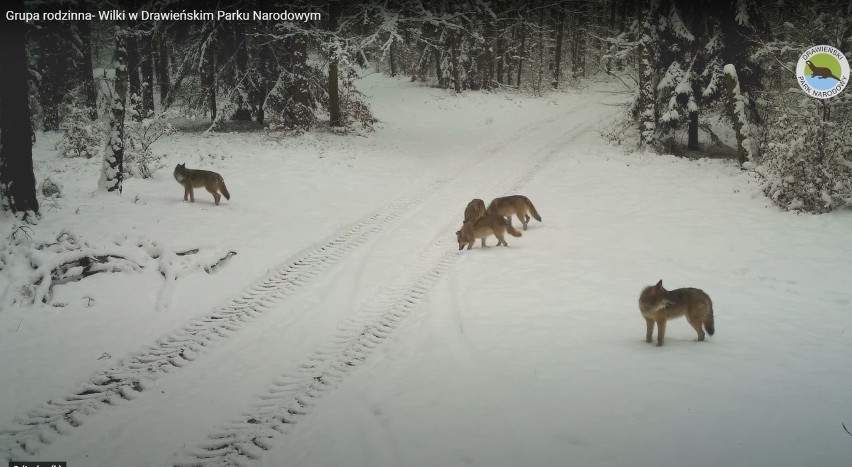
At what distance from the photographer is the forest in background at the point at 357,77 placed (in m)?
12.8

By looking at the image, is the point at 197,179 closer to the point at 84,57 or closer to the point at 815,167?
the point at 815,167


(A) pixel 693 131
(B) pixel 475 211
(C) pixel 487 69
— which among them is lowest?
(B) pixel 475 211

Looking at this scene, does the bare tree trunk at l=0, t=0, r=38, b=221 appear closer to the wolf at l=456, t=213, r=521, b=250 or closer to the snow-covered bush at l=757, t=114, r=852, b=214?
the wolf at l=456, t=213, r=521, b=250

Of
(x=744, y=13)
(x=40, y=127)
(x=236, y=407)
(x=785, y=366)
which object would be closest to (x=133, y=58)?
(x=40, y=127)

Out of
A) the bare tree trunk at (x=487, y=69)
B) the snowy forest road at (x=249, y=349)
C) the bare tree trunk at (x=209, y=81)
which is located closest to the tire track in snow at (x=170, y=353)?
the snowy forest road at (x=249, y=349)

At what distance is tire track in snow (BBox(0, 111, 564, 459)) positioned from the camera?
5328 mm

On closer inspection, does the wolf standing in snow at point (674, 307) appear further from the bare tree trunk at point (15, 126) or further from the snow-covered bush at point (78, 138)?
the snow-covered bush at point (78, 138)

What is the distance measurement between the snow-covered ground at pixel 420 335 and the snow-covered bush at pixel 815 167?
0.51 meters

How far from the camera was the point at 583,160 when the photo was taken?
19.7m

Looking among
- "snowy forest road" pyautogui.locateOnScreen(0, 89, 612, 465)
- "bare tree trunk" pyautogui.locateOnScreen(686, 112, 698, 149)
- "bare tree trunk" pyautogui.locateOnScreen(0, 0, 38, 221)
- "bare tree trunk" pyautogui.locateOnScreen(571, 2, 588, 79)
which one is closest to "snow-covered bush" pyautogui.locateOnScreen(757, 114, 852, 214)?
"bare tree trunk" pyautogui.locateOnScreen(686, 112, 698, 149)

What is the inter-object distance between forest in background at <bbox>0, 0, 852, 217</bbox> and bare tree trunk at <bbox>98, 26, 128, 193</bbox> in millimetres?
31

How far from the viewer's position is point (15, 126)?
10.4 m

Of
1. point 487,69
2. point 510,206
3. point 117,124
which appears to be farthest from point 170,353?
point 487,69

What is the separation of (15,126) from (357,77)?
45.6ft
